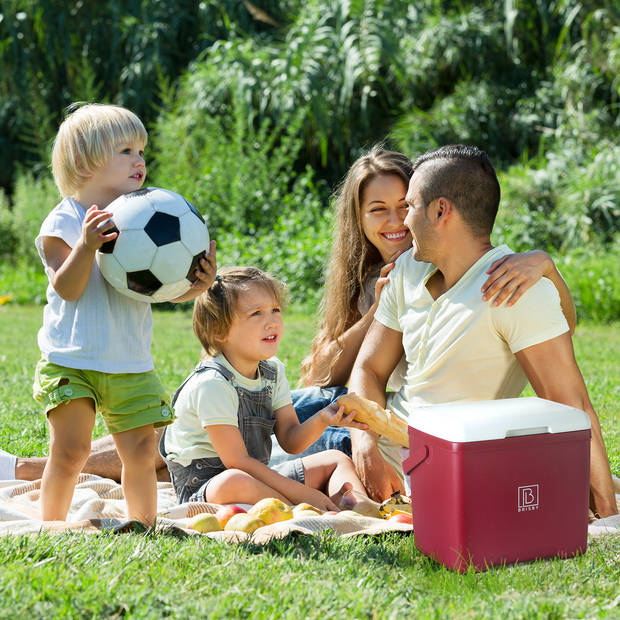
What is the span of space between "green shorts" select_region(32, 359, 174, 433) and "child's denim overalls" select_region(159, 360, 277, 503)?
0.38m

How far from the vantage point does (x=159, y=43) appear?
13992 mm

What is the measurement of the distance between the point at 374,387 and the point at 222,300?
2.46ft

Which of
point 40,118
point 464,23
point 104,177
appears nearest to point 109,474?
point 104,177

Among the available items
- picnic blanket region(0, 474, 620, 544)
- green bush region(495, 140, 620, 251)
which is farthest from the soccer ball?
green bush region(495, 140, 620, 251)

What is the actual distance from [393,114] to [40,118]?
6.14 metres

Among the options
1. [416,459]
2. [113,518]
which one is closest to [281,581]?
[416,459]

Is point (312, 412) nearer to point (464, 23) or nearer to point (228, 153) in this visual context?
point (228, 153)

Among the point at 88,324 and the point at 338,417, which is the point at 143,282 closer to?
the point at 88,324

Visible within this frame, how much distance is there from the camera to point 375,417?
3.20m

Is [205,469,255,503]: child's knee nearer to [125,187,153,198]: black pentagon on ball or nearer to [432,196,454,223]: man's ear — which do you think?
[125,187,153,198]: black pentagon on ball

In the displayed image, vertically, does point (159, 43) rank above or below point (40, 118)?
above

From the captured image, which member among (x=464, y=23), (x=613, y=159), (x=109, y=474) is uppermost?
→ (x=464, y=23)

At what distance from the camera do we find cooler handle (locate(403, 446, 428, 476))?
8.60 ft

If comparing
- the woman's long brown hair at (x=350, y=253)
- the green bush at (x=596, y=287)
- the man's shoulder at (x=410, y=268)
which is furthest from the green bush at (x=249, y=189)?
the man's shoulder at (x=410, y=268)
